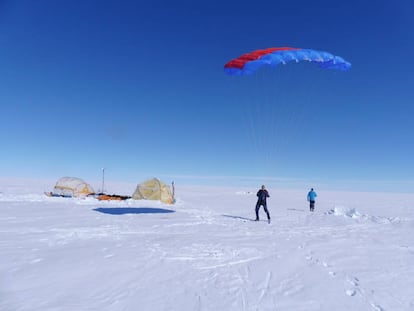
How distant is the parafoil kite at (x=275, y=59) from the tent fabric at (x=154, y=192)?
1397 cm

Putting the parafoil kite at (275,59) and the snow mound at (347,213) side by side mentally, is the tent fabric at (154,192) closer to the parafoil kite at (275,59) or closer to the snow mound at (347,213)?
the snow mound at (347,213)

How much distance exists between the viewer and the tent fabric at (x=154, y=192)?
75.4 ft

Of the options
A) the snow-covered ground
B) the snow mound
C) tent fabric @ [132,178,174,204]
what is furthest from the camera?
tent fabric @ [132,178,174,204]

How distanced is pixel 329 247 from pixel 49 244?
295 inches

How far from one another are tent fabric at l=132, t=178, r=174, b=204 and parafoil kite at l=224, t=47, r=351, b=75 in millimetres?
13972

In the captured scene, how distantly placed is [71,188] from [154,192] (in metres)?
7.35

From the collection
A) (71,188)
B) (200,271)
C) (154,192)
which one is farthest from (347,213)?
(71,188)

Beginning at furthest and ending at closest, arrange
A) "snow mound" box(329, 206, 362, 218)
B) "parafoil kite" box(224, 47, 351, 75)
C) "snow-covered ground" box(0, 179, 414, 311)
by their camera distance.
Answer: "snow mound" box(329, 206, 362, 218)
"parafoil kite" box(224, 47, 351, 75)
"snow-covered ground" box(0, 179, 414, 311)

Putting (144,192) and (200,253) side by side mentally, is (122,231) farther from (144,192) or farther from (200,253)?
(144,192)

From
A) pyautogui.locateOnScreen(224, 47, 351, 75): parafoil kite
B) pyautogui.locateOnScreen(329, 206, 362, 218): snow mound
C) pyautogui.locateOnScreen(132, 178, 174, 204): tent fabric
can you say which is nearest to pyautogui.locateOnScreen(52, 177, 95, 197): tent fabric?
pyautogui.locateOnScreen(132, 178, 174, 204): tent fabric

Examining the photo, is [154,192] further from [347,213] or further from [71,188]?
[347,213]

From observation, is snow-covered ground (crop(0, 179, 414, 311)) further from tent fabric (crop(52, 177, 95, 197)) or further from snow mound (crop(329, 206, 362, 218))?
tent fabric (crop(52, 177, 95, 197))

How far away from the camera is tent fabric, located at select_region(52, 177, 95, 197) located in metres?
24.4

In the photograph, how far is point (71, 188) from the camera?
80.2 feet
